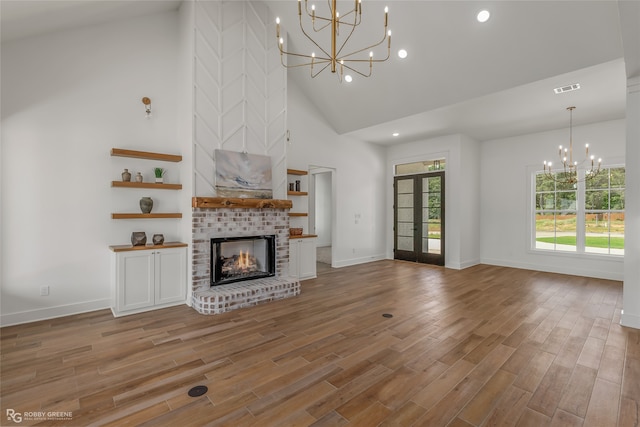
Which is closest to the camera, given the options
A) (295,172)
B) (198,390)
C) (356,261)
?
(198,390)

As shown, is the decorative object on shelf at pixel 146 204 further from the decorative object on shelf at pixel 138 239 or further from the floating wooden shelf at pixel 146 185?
the decorative object on shelf at pixel 138 239

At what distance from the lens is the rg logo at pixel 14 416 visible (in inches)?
76.9

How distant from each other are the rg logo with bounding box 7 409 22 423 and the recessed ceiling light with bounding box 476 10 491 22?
594 centimetres

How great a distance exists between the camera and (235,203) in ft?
14.5

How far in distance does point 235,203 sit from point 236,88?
180 cm

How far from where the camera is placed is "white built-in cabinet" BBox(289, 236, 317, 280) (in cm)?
565

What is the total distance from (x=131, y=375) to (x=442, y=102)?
5.61 metres

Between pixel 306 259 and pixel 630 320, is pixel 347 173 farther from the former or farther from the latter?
pixel 630 320

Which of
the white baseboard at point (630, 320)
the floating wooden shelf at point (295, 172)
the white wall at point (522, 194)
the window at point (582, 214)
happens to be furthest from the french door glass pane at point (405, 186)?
the white baseboard at point (630, 320)

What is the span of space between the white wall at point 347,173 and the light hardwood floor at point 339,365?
3098 millimetres

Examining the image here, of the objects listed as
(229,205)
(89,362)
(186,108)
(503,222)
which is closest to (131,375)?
(89,362)

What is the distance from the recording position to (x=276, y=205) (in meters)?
4.84

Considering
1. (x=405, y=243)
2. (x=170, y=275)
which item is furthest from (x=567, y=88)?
(x=170, y=275)

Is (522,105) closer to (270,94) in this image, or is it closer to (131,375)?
(270,94)
